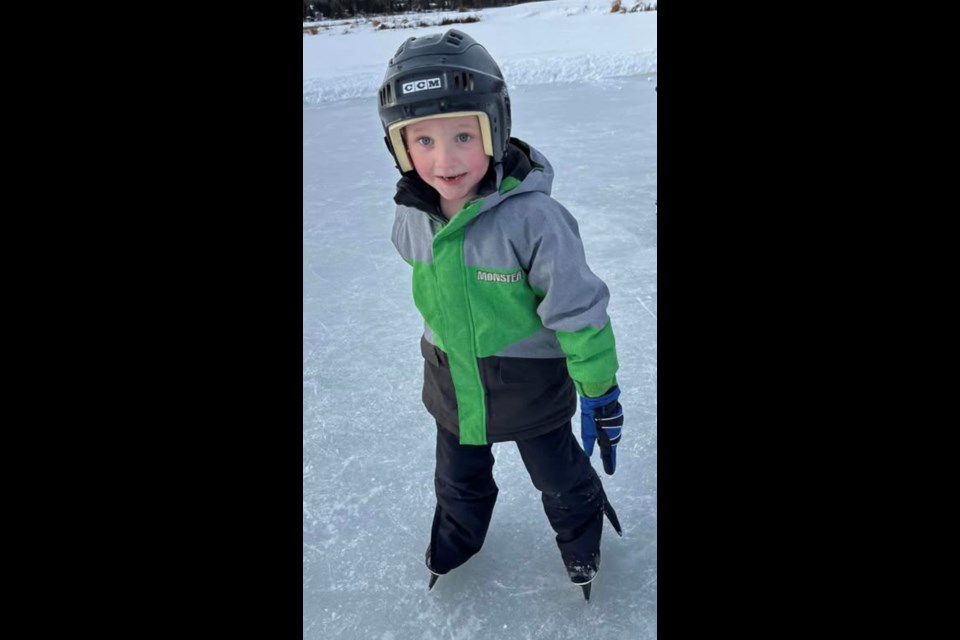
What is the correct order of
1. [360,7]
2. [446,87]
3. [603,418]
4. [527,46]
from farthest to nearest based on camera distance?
[360,7] → [527,46] → [603,418] → [446,87]

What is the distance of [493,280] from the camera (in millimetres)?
1199

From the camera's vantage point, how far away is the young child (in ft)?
3.59

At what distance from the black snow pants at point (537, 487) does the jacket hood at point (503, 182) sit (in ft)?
1.70

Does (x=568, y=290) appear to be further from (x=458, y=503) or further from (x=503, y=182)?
(x=458, y=503)

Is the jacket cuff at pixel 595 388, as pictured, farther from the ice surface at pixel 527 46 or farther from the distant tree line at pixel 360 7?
the distant tree line at pixel 360 7

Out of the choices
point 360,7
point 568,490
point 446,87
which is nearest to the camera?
point 446,87

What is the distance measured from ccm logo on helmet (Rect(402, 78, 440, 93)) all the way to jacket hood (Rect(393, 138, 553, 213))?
0.17 meters

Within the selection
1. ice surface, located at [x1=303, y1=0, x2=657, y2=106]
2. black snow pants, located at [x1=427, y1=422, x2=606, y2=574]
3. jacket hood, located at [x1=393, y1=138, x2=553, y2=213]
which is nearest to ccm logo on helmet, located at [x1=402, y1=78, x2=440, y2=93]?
jacket hood, located at [x1=393, y1=138, x2=553, y2=213]

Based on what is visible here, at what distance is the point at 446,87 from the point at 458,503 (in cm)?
92

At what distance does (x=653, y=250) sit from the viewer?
9.74ft

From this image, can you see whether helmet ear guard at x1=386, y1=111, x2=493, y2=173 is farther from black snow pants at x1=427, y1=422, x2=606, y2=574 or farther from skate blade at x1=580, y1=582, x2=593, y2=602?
skate blade at x1=580, y1=582, x2=593, y2=602

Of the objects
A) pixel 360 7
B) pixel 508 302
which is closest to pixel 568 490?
pixel 508 302

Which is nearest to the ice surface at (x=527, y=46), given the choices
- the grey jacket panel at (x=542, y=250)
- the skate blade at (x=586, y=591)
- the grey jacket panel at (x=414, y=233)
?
the grey jacket panel at (x=414, y=233)
